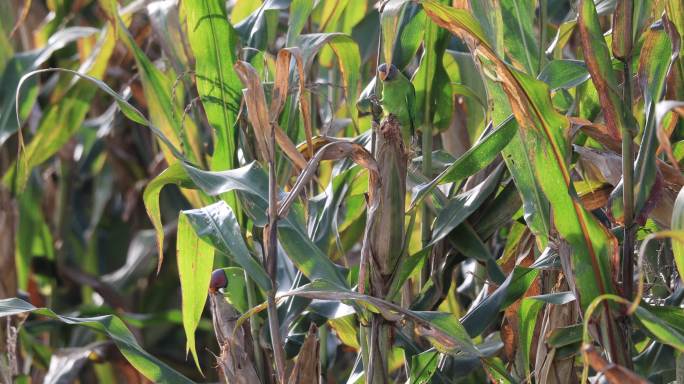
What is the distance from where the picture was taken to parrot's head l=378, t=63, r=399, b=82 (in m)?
0.85

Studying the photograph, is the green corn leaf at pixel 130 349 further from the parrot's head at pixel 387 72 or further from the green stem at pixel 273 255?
the parrot's head at pixel 387 72

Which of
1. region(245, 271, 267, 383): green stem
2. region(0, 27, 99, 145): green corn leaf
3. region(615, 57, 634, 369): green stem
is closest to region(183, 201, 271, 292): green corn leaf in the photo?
region(245, 271, 267, 383): green stem

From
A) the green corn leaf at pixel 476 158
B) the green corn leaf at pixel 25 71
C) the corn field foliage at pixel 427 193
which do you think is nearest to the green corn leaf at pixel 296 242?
the corn field foliage at pixel 427 193

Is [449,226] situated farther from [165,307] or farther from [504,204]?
[165,307]

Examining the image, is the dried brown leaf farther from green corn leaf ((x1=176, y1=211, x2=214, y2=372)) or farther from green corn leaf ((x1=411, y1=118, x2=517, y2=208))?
green corn leaf ((x1=176, y1=211, x2=214, y2=372))

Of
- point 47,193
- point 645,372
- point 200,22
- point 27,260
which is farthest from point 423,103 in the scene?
point 47,193

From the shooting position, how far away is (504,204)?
986 mm

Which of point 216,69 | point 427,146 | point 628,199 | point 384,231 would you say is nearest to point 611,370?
point 628,199

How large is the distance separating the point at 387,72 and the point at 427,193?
114 mm

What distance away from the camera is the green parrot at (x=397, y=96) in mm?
855

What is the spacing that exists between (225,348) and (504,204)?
31 centimetres

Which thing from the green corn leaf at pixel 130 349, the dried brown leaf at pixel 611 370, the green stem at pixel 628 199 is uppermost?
Result: the green stem at pixel 628 199

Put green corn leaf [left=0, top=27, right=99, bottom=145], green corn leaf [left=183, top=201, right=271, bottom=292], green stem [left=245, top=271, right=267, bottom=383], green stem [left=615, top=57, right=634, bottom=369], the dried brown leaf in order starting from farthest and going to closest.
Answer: green corn leaf [left=0, top=27, right=99, bottom=145] → green stem [left=245, top=271, right=267, bottom=383] → green corn leaf [left=183, top=201, right=271, bottom=292] → green stem [left=615, top=57, right=634, bottom=369] → the dried brown leaf

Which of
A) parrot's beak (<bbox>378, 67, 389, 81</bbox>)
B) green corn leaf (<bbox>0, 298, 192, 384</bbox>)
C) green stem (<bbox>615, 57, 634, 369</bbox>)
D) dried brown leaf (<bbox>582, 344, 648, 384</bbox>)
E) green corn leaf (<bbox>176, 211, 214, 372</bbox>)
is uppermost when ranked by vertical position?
parrot's beak (<bbox>378, 67, 389, 81</bbox>)
